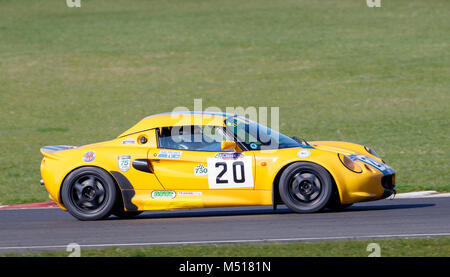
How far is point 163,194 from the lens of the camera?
364 inches

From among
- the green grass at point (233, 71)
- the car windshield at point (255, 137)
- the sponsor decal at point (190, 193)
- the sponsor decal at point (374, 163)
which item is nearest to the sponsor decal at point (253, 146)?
the car windshield at point (255, 137)

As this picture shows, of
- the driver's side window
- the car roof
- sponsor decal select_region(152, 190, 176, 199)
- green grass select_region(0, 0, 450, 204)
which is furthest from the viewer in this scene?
green grass select_region(0, 0, 450, 204)

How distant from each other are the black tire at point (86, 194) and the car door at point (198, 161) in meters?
0.76

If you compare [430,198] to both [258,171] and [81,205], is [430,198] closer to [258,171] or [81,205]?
[258,171]

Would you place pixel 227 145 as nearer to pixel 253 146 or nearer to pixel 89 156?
pixel 253 146

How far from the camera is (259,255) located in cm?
682

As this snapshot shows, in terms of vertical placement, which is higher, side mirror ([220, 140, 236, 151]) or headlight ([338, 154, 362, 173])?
side mirror ([220, 140, 236, 151])

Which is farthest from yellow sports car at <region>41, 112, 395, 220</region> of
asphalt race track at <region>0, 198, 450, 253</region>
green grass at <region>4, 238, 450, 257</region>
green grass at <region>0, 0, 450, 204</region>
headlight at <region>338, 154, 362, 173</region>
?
green grass at <region>0, 0, 450, 204</region>

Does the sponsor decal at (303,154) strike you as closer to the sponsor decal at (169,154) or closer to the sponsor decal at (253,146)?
the sponsor decal at (253,146)

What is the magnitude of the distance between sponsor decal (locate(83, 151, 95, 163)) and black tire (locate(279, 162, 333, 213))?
2.48m

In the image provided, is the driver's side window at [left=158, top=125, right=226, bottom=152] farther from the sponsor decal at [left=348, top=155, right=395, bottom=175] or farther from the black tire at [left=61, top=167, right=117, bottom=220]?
the sponsor decal at [left=348, top=155, right=395, bottom=175]

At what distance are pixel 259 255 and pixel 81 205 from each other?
3394 mm

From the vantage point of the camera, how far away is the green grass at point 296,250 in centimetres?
677

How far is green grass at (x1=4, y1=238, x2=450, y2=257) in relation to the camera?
22.2 ft
